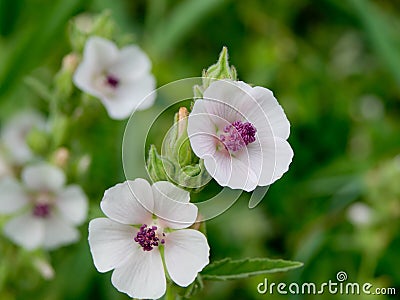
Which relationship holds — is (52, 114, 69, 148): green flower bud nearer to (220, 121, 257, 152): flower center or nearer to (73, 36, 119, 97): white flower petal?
(73, 36, 119, 97): white flower petal

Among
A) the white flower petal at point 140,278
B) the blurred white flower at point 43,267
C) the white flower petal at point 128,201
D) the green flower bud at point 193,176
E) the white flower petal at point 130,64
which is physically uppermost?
the white flower petal at point 130,64

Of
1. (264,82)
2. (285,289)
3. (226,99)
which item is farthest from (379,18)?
(226,99)

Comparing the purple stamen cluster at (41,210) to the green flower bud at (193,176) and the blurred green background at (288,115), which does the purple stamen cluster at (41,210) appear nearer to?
the blurred green background at (288,115)

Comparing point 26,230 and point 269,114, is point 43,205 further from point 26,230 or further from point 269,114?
point 269,114

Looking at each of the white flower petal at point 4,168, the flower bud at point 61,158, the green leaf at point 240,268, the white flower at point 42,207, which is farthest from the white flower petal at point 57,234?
the green leaf at point 240,268

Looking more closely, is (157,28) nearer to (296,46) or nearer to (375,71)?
(296,46)
